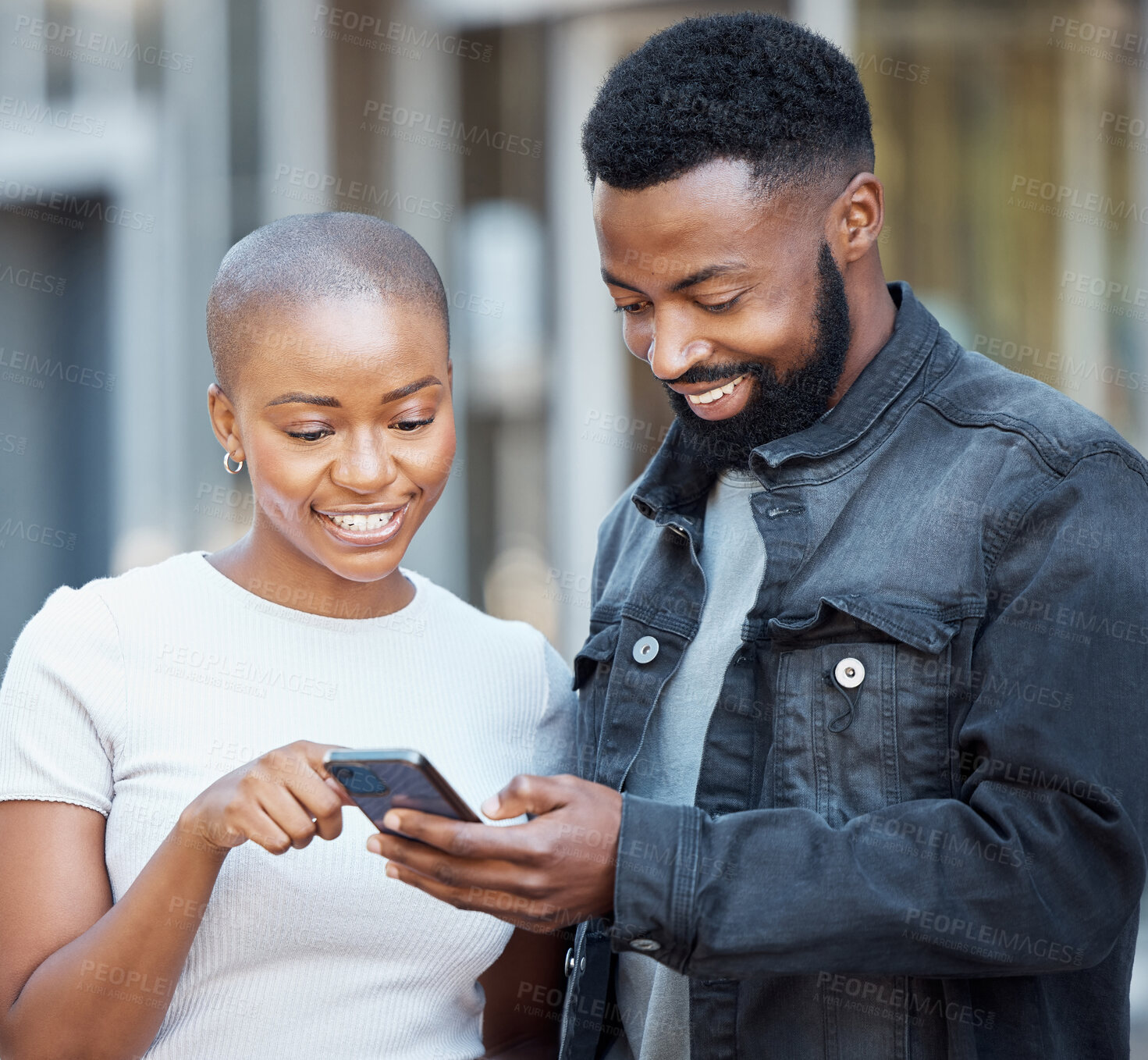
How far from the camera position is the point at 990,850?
1.61 m

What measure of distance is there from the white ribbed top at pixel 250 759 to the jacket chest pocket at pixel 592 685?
15cm

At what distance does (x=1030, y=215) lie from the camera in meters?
4.41

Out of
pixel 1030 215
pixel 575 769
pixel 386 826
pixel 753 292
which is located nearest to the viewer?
pixel 386 826

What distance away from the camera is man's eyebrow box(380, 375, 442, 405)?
193 cm

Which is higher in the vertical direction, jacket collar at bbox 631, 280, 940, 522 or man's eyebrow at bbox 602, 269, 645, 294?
man's eyebrow at bbox 602, 269, 645, 294

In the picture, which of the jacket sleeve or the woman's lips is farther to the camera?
the woman's lips

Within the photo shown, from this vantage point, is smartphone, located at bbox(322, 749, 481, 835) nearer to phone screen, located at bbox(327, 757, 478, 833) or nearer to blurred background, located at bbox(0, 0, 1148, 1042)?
phone screen, located at bbox(327, 757, 478, 833)

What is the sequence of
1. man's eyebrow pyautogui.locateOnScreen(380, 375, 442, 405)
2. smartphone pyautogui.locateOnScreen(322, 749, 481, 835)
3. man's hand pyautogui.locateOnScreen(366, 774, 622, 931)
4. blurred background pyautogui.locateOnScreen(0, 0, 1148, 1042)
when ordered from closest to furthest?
smartphone pyautogui.locateOnScreen(322, 749, 481, 835), man's hand pyautogui.locateOnScreen(366, 774, 622, 931), man's eyebrow pyautogui.locateOnScreen(380, 375, 442, 405), blurred background pyautogui.locateOnScreen(0, 0, 1148, 1042)

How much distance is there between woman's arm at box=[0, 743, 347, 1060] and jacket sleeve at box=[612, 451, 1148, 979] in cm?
43

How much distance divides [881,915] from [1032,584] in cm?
45

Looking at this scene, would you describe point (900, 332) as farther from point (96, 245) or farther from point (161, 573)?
point (96, 245)

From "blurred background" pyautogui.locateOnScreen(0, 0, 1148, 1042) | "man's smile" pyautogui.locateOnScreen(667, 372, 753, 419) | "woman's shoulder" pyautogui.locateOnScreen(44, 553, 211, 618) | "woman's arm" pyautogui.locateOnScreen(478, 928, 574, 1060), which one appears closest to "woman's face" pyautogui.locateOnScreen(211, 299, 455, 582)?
"woman's shoulder" pyautogui.locateOnScreen(44, 553, 211, 618)

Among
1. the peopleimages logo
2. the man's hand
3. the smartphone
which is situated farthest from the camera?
the peopleimages logo

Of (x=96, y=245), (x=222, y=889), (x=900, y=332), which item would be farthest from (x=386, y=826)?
(x=96, y=245)
